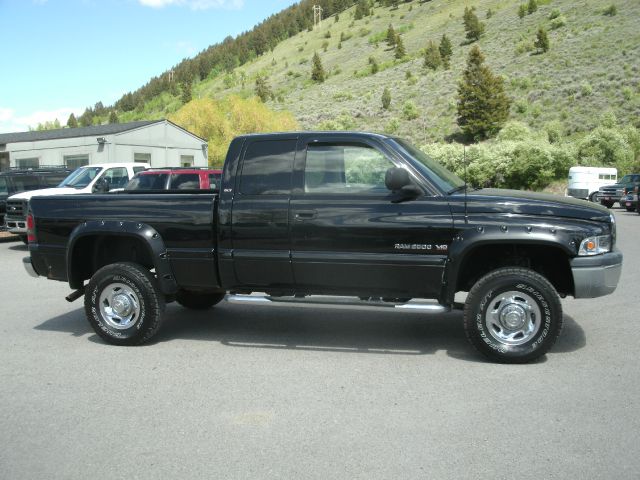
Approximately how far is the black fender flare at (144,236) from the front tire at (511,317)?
2.94m

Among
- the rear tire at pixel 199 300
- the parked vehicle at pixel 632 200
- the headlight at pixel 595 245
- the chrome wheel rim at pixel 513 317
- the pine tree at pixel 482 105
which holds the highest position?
the pine tree at pixel 482 105

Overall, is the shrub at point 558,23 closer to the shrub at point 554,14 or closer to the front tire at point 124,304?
the shrub at point 554,14

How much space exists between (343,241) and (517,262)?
5.58 feet

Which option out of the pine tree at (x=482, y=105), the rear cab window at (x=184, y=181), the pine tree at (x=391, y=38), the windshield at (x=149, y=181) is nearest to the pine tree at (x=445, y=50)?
the pine tree at (x=482, y=105)

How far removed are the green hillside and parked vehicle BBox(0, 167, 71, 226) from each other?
140 ft

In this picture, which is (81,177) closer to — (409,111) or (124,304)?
(124,304)

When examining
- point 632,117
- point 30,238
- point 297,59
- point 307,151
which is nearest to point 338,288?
point 307,151

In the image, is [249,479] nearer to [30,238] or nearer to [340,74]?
[30,238]

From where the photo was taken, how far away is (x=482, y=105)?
56938mm

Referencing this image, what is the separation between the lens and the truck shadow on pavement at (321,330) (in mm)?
6566

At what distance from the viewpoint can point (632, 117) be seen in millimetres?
48844

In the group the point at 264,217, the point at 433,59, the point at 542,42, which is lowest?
the point at 264,217

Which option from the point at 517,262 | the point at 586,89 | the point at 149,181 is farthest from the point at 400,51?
the point at 517,262

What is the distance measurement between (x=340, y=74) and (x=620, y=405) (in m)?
99.0
